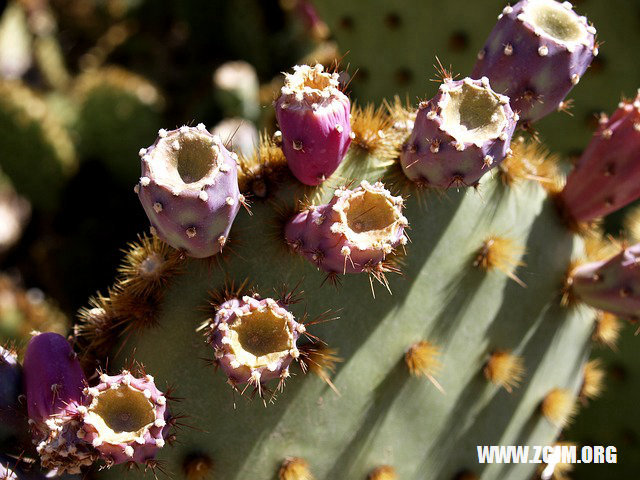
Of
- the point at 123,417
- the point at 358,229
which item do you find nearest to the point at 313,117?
the point at 358,229

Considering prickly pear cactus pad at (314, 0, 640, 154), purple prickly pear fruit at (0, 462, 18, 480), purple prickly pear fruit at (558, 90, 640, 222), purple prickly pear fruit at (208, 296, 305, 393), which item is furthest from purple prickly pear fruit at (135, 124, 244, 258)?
prickly pear cactus pad at (314, 0, 640, 154)

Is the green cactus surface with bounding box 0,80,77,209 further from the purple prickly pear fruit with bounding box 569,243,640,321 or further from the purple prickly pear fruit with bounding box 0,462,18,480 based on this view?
the purple prickly pear fruit with bounding box 569,243,640,321

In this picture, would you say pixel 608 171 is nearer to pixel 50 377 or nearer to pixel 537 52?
pixel 537 52

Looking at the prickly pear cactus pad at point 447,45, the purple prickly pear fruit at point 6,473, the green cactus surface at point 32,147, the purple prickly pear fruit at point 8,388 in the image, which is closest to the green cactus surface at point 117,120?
the green cactus surface at point 32,147

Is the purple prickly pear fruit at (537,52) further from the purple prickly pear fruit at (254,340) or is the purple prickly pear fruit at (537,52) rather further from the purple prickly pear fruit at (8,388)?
the purple prickly pear fruit at (8,388)

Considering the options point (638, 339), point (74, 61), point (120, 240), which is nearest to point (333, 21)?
point (120, 240)

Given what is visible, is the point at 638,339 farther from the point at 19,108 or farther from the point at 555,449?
the point at 19,108
